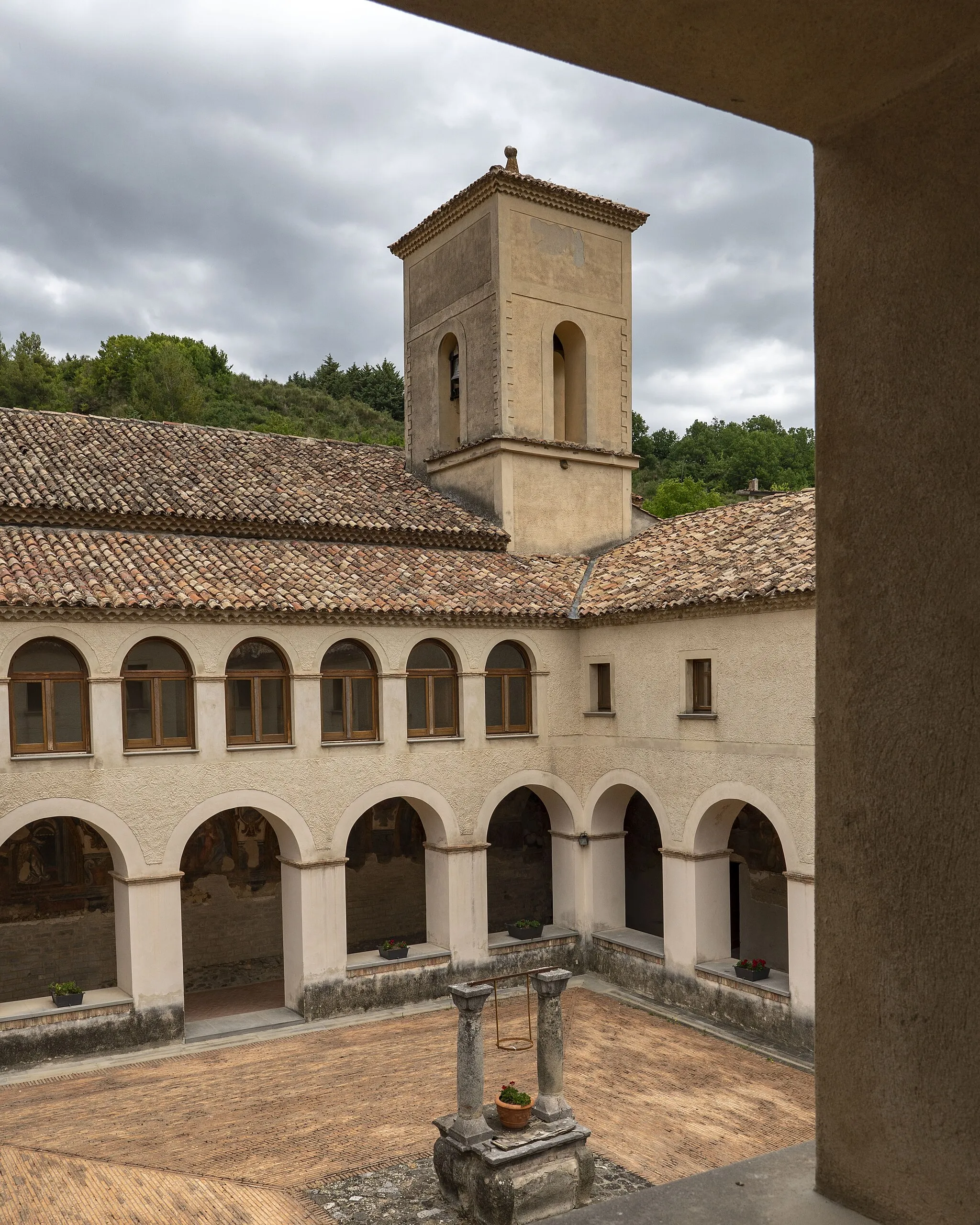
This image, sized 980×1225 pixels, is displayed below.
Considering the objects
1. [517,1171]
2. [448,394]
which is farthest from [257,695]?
[448,394]

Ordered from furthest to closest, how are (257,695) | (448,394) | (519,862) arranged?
1. (448,394)
2. (519,862)
3. (257,695)

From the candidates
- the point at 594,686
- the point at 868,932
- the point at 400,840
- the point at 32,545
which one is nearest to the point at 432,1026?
the point at 400,840

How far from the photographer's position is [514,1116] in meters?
10.5

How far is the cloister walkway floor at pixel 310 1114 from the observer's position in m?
10.7

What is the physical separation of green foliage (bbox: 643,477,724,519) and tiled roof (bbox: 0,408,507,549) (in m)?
25.1

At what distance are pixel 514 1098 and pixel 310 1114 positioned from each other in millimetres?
3479

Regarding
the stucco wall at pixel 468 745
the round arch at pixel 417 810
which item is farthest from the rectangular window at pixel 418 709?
the round arch at pixel 417 810

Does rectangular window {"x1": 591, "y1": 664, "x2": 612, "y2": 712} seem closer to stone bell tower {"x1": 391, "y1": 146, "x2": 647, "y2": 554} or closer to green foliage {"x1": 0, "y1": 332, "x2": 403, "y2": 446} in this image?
stone bell tower {"x1": 391, "y1": 146, "x2": 647, "y2": 554}

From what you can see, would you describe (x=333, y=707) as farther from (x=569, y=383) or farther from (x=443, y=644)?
(x=569, y=383)

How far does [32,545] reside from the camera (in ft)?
50.8

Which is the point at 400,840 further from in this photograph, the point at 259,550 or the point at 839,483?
the point at 839,483

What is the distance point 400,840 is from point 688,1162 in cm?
1031

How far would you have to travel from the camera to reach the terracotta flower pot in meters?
10.5

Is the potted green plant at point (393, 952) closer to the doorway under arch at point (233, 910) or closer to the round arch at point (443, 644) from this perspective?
the doorway under arch at point (233, 910)
